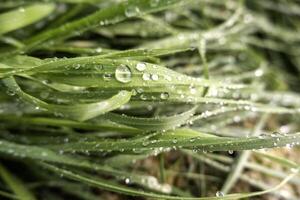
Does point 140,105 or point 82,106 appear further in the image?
point 140,105

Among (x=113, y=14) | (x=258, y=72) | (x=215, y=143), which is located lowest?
(x=215, y=143)

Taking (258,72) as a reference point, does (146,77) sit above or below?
below

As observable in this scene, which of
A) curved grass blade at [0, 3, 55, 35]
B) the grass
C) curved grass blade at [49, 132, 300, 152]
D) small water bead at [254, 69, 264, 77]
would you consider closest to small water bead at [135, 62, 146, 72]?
the grass

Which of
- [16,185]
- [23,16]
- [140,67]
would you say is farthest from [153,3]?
[16,185]

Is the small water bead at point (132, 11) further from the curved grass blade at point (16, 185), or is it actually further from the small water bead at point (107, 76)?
the curved grass blade at point (16, 185)

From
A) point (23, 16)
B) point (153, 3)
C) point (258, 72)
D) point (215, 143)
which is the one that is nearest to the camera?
point (215, 143)

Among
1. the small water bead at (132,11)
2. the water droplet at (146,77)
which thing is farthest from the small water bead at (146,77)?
the small water bead at (132,11)

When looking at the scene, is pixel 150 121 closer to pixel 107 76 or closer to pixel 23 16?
pixel 107 76
